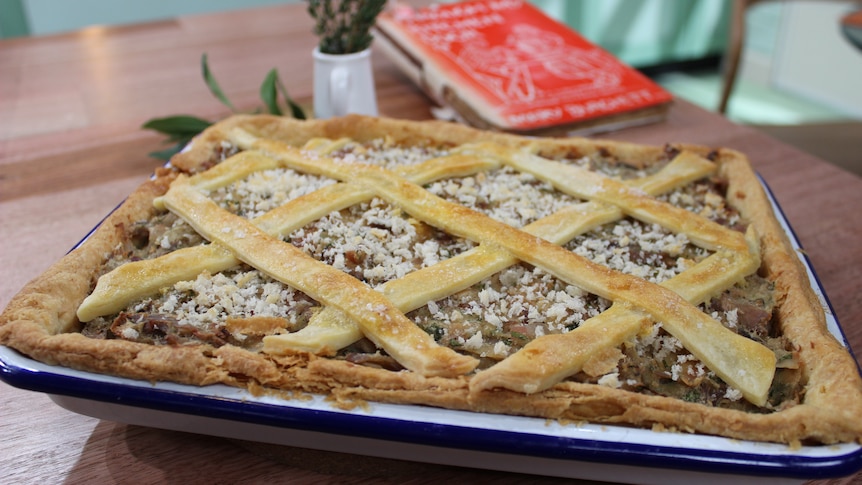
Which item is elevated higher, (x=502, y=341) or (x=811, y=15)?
(x=502, y=341)

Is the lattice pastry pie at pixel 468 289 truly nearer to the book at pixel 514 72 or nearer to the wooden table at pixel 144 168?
the wooden table at pixel 144 168

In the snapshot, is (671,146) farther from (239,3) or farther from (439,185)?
(239,3)

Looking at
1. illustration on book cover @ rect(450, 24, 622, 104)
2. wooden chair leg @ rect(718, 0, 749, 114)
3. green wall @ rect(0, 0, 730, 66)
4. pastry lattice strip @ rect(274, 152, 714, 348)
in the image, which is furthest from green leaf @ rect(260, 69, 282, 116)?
green wall @ rect(0, 0, 730, 66)

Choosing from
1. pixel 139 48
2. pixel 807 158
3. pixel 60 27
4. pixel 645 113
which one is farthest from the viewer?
pixel 60 27

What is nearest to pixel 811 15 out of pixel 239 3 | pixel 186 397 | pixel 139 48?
pixel 239 3

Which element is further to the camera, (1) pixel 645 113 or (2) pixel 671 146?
(1) pixel 645 113

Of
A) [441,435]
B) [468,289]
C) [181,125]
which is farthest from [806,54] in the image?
[441,435]

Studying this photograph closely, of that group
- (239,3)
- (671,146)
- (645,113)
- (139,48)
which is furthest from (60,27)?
(671,146)

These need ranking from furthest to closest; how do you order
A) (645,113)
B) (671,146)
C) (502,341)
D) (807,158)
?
A: (645,113) < (807,158) < (671,146) < (502,341)
